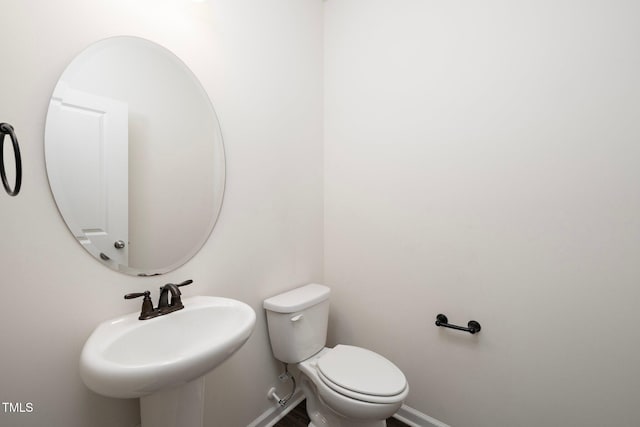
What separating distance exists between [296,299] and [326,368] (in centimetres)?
35

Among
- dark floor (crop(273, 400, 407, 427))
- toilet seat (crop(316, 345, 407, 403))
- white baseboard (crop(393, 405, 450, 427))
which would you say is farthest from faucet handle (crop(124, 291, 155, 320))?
white baseboard (crop(393, 405, 450, 427))

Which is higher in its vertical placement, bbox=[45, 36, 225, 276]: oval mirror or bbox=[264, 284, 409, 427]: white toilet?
bbox=[45, 36, 225, 276]: oval mirror

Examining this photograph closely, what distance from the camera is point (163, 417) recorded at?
853 mm

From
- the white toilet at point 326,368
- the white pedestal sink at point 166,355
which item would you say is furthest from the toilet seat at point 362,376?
the white pedestal sink at point 166,355

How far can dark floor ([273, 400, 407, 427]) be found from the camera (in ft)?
4.77

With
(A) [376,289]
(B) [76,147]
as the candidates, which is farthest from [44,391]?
(A) [376,289]

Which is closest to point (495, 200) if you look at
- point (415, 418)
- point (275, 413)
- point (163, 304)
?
point (415, 418)

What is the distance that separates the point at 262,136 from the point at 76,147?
2.44 feet

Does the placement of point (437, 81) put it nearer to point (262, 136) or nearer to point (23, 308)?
point (262, 136)

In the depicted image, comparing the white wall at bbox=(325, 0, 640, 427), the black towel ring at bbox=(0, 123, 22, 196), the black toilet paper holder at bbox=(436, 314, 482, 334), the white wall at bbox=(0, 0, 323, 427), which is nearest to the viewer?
the black towel ring at bbox=(0, 123, 22, 196)

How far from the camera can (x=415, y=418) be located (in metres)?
1.46

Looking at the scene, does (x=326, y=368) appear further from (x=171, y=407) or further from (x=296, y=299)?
(x=171, y=407)

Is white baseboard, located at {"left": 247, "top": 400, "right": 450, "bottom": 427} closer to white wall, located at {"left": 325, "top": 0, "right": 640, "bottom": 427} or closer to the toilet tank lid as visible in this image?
white wall, located at {"left": 325, "top": 0, "right": 640, "bottom": 427}

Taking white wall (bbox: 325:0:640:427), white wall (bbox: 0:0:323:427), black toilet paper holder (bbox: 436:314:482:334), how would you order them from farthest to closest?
black toilet paper holder (bbox: 436:314:482:334) → white wall (bbox: 325:0:640:427) → white wall (bbox: 0:0:323:427)
